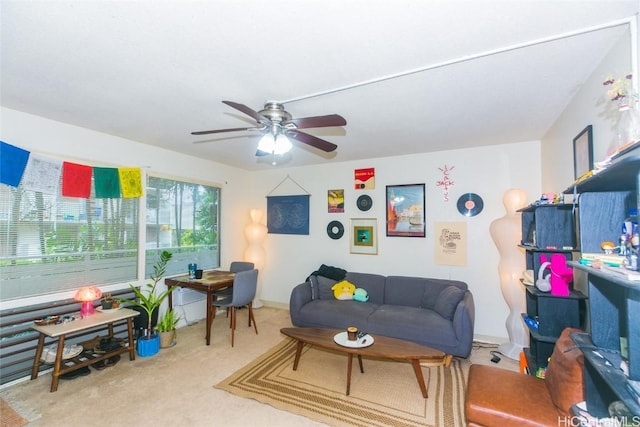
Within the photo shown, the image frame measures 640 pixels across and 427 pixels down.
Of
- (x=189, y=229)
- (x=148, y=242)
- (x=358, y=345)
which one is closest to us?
(x=358, y=345)

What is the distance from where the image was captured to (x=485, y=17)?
4.66 ft

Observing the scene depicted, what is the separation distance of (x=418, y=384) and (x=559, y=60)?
273 centimetres

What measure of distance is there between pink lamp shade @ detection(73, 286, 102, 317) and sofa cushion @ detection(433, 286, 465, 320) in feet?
12.3

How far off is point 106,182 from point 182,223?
1162mm

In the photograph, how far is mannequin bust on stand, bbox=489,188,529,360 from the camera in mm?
3176

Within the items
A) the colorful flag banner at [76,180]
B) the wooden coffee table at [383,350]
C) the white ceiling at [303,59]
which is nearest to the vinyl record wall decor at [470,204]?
the white ceiling at [303,59]

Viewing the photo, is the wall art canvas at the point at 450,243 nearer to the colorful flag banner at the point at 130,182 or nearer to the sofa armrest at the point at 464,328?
the sofa armrest at the point at 464,328

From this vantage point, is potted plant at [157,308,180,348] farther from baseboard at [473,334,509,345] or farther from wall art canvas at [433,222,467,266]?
baseboard at [473,334,509,345]

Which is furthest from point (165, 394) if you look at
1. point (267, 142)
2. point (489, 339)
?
point (489, 339)

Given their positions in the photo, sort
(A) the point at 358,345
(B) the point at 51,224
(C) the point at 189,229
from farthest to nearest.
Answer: (C) the point at 189,229 → (B) the point at 51,224 → (A) the point at 358,345

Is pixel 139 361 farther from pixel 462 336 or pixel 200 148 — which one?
pixel 462 336

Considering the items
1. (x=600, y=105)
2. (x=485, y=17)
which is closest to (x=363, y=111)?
(x=485, y=17)

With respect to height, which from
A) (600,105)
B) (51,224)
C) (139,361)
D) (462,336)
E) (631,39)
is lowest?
(139,361)

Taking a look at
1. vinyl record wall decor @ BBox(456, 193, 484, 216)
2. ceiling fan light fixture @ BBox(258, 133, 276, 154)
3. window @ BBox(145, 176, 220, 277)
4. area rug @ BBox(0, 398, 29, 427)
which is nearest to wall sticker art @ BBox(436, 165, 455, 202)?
vinyl record wall decor @ BBox(456, 193, 484, 216)
